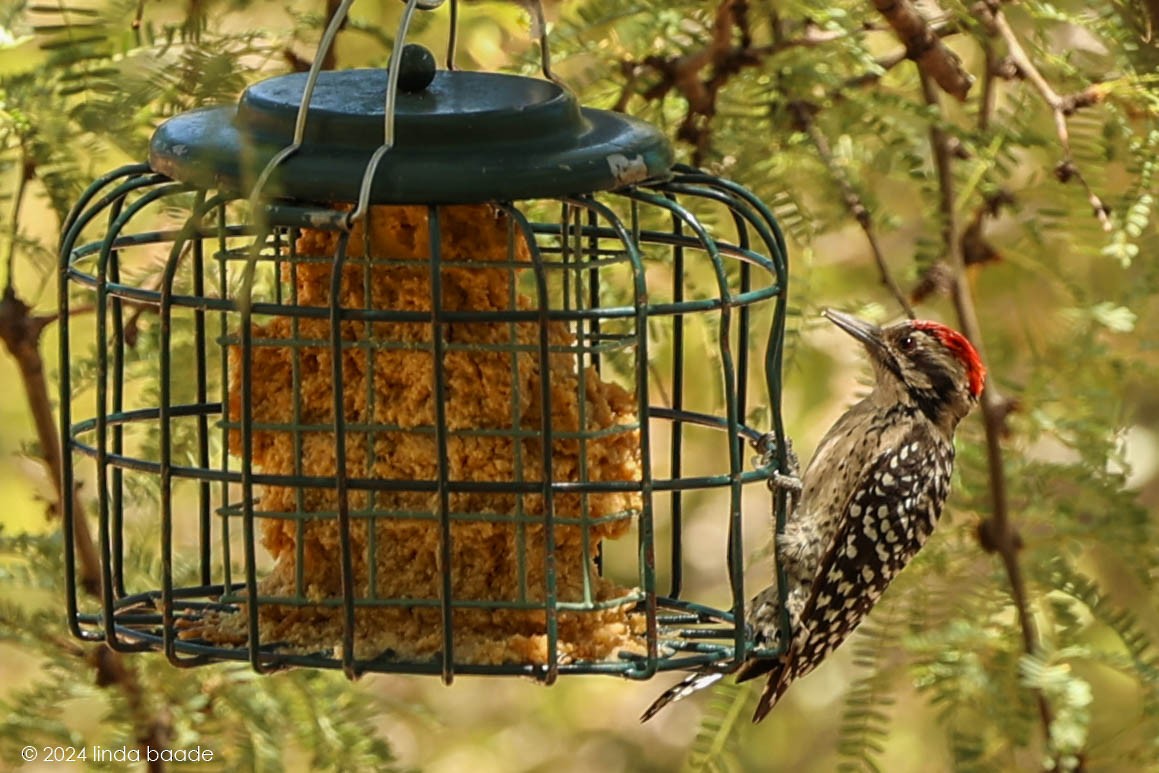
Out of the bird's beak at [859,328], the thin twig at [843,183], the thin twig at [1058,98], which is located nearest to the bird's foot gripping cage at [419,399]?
the thin twig at [843,183]

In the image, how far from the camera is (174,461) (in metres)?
4.22

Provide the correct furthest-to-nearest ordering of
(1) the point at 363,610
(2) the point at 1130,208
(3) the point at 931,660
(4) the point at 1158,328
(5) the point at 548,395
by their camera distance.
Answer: (4) the point at 1158,328 → (3) the point at 931,660 → (2) the point at 1130,208 → (1) the point at 363,610 → (5) the point at 548,395

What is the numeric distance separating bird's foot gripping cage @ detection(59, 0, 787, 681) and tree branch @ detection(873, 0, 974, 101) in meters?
0.49

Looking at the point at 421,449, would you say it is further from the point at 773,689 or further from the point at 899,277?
the point at 899,277

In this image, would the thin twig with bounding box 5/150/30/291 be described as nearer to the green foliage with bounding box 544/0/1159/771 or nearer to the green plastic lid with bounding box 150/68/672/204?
the green plastic lid with bounding box 150/68/672/204

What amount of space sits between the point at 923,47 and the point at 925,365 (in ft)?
4.28

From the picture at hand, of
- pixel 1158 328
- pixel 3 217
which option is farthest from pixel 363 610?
pixel 1158 328

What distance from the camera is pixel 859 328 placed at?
4.74 metres

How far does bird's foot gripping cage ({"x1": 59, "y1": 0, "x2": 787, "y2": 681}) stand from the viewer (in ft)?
9.45

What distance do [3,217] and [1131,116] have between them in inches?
103

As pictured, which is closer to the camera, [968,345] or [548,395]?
[548,395]

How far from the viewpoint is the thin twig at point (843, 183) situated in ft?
13.9

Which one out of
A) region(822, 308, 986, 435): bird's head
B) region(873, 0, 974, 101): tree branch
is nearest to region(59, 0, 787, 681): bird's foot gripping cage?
region(873, 0, 974, 101): tree branch

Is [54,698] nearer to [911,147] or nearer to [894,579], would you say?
[894,579]
